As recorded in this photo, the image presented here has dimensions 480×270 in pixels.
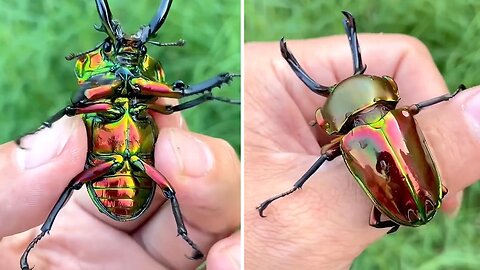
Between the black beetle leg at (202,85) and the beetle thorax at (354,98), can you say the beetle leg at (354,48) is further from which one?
the black beetle leg at (202,85)

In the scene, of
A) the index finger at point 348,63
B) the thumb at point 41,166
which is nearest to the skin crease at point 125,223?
the thumb at point 41,166

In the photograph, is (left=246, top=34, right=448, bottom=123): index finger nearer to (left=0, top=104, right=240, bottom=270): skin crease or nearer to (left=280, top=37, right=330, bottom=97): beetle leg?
(left=280, top=37, right=330, bottom=97): beetle leg

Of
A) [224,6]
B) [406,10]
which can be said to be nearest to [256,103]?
[224,6]

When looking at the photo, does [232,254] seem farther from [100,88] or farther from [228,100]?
[100,88]

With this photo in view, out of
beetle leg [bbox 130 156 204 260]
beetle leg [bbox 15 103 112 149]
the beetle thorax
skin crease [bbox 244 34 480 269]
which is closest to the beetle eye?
beetle leg [bbox 15 103 112 149]

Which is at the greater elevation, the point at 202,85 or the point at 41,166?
the point at 202,85

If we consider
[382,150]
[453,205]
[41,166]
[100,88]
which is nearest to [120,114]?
[100,88]

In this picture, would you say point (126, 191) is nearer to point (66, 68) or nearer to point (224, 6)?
point (66, 68)
